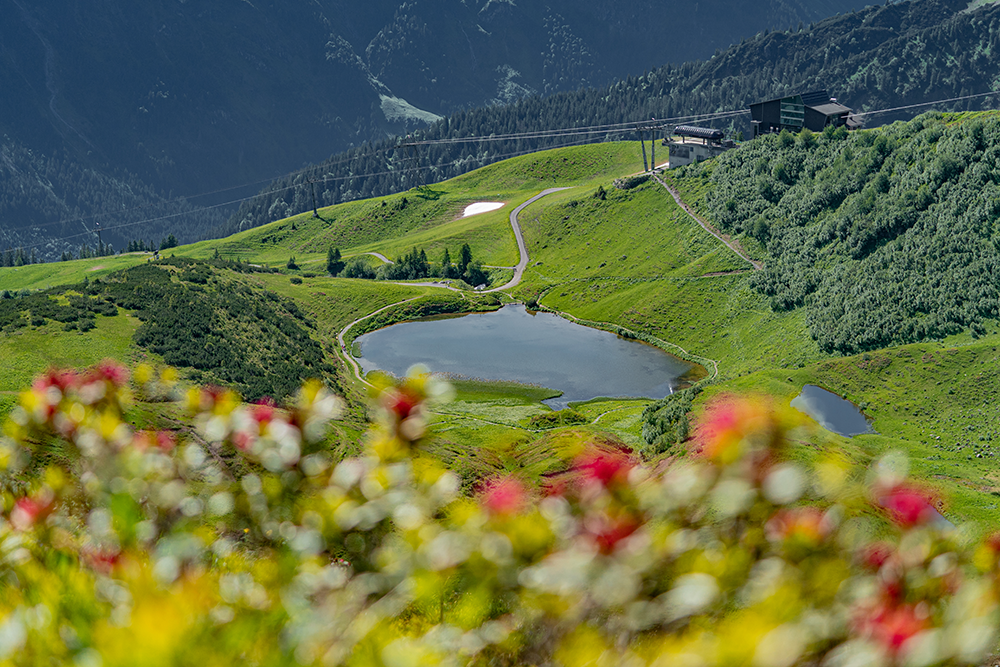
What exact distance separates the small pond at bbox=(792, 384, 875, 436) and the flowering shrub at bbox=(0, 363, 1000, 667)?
55.5m

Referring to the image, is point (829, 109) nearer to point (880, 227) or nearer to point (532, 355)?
point (880, 227)

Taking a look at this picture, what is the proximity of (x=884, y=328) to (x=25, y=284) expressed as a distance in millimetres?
184082

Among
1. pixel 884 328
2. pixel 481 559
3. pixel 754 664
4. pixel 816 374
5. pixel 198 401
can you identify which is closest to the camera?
pixel 754 664

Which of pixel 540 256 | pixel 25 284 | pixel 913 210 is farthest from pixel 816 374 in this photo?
Result: pixel 25 284

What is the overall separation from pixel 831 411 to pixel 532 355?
1932 inches

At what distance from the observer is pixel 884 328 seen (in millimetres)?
80375

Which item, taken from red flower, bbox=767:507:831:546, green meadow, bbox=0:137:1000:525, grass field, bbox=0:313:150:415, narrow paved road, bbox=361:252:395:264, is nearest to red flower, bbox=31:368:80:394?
green meadow, bbox=0:137:1000:525

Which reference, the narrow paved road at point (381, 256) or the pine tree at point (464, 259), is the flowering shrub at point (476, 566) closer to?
the pine tree at point (464, 259)

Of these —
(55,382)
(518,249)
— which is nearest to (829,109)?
(518,249)

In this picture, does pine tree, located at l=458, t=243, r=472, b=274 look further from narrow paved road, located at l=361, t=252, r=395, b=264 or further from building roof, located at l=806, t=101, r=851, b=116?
building roof, located at l=806, t=101, r=851, b=116

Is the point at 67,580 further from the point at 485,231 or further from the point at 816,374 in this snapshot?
the point at 485,231

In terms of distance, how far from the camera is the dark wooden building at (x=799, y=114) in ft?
459

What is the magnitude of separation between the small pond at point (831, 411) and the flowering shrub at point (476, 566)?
55.5m

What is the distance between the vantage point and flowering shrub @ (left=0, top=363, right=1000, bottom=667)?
564 cm
